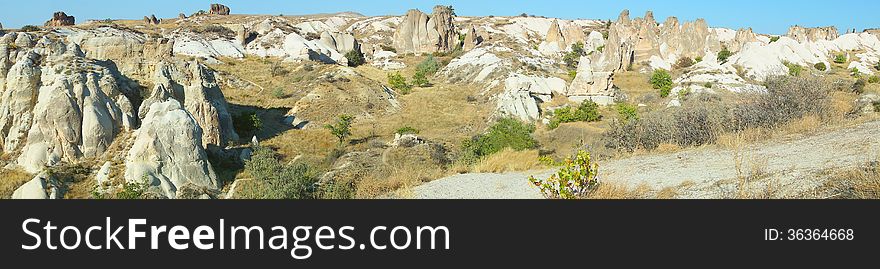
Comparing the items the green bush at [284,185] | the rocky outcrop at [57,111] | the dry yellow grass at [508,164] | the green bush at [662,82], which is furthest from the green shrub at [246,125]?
the green bush at [662,82]

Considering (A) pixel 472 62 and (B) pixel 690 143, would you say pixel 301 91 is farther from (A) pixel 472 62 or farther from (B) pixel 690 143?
(B) pixel 690 143

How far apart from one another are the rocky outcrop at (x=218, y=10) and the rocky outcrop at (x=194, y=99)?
9775 centimetres

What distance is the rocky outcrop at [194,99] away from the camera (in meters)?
20.7

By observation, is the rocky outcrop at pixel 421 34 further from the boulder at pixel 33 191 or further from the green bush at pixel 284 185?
the green bush at pixel 284 185

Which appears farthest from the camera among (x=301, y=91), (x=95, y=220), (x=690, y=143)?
(x=301, y=91)

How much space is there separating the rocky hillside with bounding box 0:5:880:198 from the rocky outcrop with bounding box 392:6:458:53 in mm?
150

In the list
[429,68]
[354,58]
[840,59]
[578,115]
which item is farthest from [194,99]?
[840,59]

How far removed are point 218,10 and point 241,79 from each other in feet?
272

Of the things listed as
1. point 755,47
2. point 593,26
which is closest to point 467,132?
point 755,47

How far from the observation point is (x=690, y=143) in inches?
524

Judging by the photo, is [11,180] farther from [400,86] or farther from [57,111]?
[400,86]

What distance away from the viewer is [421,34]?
76125 mm

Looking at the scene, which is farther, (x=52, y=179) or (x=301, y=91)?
(x=301, y=91)

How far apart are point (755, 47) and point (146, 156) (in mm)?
52459
